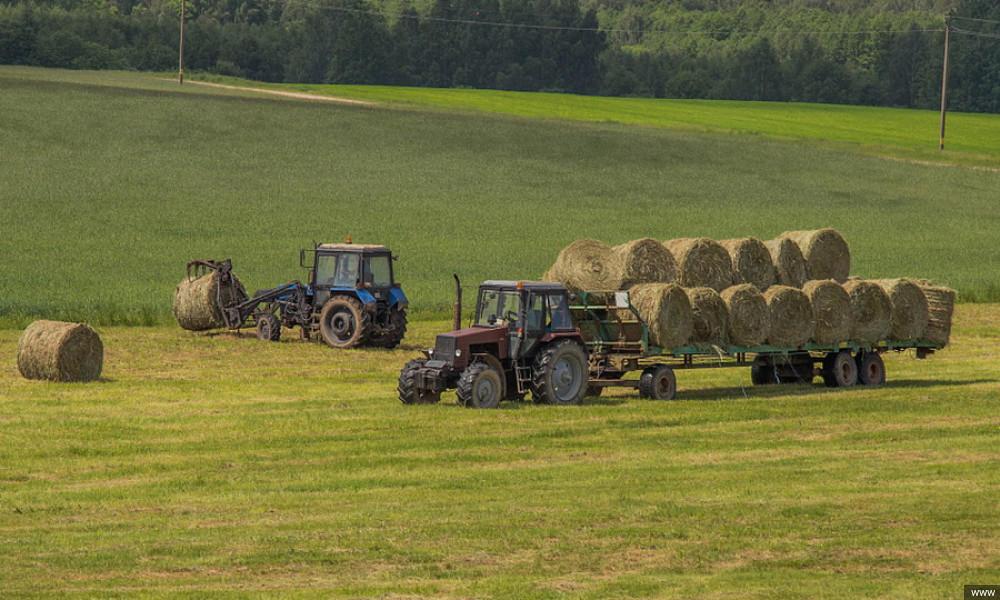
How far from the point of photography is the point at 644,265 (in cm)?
2319

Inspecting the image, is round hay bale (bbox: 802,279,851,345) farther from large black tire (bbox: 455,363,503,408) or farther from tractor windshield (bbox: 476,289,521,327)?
large black tire (bbox: 455,363,503,408)

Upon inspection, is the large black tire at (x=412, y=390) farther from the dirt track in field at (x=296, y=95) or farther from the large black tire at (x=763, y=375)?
the dirt track in field at (x=296, y=95)

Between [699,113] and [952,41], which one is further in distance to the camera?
[952,41]

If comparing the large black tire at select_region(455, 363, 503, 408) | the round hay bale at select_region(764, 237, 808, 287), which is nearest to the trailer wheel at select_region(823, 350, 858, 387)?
the round hay bale at select_region(764, 237, 808, 287)

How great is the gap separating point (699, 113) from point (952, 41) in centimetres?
4468

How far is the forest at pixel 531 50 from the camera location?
116500 millimetres

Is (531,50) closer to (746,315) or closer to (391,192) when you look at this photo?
(391,192)

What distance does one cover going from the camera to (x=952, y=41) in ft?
436

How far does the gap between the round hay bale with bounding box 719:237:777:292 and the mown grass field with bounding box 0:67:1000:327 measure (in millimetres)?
13158

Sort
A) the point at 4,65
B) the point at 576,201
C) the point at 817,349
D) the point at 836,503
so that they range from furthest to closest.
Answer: the point at 4,65 < the point at 576,201 < the point at 817,349 < the point at 836,503

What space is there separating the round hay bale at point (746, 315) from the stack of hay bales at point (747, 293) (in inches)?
0.6

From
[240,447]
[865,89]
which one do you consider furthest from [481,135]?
[865,89]

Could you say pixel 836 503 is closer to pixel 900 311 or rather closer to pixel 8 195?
pixel 900 311

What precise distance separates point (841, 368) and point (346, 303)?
10104mm
